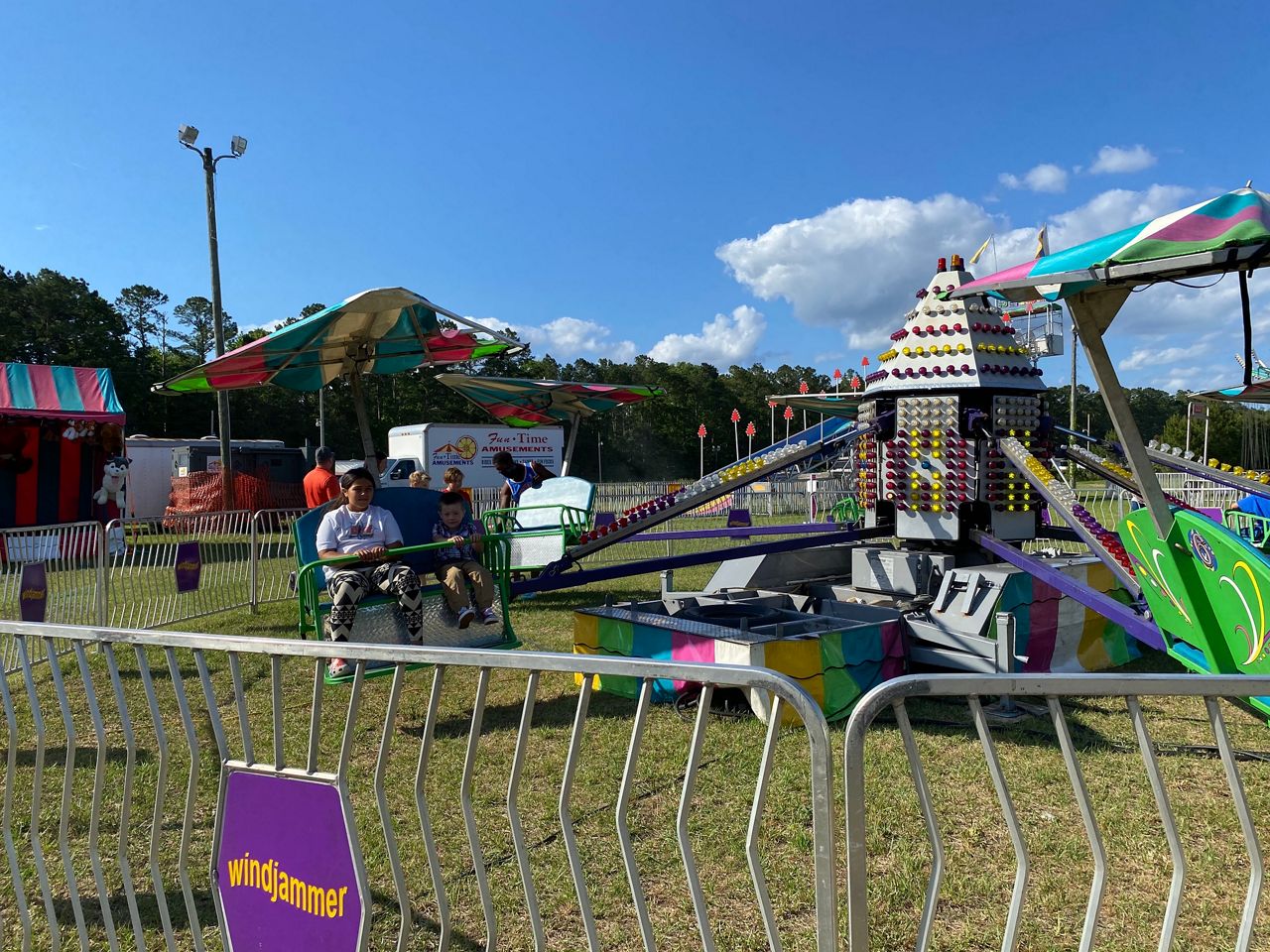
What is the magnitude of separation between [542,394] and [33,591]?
22.0ft

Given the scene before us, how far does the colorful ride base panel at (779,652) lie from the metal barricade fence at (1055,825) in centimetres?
40

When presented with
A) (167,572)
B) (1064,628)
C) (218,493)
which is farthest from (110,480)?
(1064,628)

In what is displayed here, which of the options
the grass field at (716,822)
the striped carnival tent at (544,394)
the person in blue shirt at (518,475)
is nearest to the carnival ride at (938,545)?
the grass field at (716,822)

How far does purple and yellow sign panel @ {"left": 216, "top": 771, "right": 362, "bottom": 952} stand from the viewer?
6.55ft

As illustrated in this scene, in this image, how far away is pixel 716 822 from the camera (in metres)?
3.54

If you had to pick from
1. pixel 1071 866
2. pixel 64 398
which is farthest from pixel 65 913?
pixel 64 398

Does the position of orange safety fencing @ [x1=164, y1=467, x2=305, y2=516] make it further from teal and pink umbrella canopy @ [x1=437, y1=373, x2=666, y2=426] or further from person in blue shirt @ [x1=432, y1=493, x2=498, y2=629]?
person in blue shirt @ [x1=432, y1=493, x2=498, y2=629]

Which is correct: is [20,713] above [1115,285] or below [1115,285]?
below

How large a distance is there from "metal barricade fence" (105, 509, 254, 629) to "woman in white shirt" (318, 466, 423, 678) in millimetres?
2829

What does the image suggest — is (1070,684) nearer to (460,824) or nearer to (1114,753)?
(460,824)

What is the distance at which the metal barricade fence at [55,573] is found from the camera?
6059 mm

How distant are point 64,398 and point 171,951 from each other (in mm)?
15769

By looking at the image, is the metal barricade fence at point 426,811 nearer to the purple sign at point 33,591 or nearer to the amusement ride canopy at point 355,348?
the purple sign at point 33,591

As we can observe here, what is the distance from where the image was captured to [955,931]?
9.07ft
